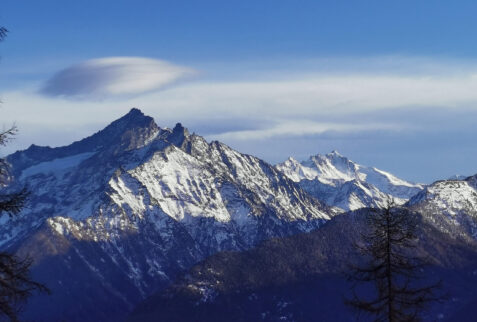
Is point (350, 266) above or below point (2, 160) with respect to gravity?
below

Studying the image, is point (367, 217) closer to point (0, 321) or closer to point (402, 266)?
point (402, 266)

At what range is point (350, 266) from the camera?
64000mm

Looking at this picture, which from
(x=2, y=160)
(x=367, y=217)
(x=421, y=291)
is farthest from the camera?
(x=367, y=217)

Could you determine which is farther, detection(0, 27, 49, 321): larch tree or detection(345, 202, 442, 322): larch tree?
detection(345, 202, 442, 322): larch tree

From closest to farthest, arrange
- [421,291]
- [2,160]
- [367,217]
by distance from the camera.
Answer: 1. [2,160]
2. [421,291]
3. [367,217]

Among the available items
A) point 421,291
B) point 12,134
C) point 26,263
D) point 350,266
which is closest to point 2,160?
point 12,134

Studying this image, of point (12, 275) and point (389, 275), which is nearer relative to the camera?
point (12, 275)

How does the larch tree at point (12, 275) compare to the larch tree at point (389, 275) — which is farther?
the larch tree at point (389, 275)

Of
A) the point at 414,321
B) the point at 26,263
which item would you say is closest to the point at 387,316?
the point at 414,321

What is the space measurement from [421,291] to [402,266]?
7.16 feet

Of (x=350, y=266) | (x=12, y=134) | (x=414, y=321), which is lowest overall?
(x=414, y=321)

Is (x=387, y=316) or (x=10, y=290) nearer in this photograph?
(x=10, y=290)

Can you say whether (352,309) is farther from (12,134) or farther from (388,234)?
(12,134)

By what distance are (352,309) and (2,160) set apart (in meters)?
26.9
